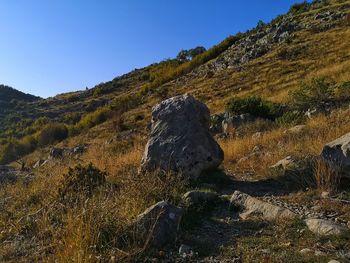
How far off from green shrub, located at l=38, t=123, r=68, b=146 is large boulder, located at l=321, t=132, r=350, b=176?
88.6 feet

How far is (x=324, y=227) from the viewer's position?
4.79 metres

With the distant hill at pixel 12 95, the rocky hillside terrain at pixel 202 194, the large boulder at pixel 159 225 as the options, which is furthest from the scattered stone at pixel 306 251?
A: the distant hill at pixel 12 95

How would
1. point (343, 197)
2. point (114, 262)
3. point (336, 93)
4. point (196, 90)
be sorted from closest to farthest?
point (114, 262) → point (343, 197) → point (336, 93) → point (196, 90)

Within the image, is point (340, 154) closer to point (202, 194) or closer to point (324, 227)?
point (324, 227)

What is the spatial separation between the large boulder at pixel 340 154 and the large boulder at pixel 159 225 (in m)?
2.56

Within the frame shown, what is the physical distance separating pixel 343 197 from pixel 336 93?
10183 mm

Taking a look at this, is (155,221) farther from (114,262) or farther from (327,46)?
(327,46)

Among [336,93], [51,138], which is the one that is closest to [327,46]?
[336,93]

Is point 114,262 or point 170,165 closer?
point 114,262

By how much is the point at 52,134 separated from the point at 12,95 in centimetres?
3146

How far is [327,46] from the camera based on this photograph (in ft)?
94.4

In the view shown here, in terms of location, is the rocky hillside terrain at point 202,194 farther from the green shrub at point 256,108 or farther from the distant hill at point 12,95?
the distant hill at point 12,95

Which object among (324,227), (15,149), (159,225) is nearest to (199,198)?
(159,225)

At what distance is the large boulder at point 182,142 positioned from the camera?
8.32 meters
